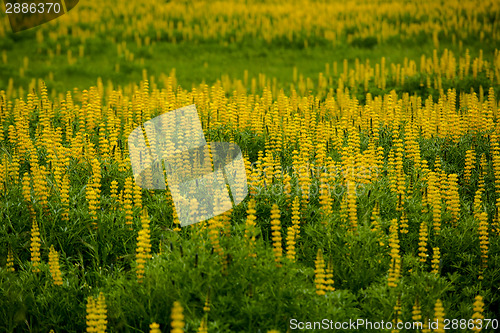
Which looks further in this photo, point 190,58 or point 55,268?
point 190,58

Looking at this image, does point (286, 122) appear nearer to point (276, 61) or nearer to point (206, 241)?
point (206, 241)

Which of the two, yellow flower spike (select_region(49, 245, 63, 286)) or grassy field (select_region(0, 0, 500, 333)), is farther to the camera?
yellow flower spike (select_region(49, 245, 63, 286))

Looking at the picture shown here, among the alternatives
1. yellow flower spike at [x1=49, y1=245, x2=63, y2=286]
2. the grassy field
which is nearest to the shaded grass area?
the grassy field

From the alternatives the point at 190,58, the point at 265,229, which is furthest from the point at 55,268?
the point at 190,58

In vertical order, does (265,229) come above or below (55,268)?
below

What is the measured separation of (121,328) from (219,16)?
1725 cm

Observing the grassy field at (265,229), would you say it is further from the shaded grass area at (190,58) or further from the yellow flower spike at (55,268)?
the shaded grass area at (190,58)

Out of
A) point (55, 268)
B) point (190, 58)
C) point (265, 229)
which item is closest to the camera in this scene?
point (55, 268)

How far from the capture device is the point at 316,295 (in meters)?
4.21

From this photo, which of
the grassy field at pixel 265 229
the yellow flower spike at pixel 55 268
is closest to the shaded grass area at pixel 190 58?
the grassy field at pixel 265 229

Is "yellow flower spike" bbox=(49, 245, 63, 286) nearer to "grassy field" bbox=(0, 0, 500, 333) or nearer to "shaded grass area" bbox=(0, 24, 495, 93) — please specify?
"grassy field" bbox=(0, 0, 500, 333)

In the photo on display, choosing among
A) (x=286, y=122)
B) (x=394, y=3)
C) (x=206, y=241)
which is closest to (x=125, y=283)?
(x=206, y=241)

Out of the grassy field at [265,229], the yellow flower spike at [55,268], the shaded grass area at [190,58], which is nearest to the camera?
the grassy field at [265,229]

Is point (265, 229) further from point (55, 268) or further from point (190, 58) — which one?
point (190, 58)
